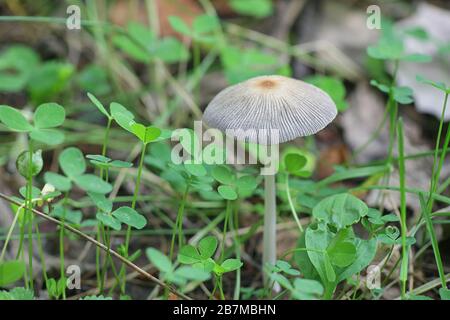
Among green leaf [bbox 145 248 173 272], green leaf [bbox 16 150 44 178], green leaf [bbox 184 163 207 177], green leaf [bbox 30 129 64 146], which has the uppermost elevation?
green leaf [bbox 30 129 64 146]

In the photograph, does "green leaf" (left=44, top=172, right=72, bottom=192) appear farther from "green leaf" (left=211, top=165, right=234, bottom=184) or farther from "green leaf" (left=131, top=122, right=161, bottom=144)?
"green leaf" (left=211, top=165, right=234, bottom=184)

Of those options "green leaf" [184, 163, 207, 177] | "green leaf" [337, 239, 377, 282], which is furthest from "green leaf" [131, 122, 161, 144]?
"green leaf" [337, 239, 377, 282]

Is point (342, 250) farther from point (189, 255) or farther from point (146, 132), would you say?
point (146, 132)

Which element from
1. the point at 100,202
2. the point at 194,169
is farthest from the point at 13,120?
the point at 194,169

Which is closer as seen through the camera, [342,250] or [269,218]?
[342,250]
